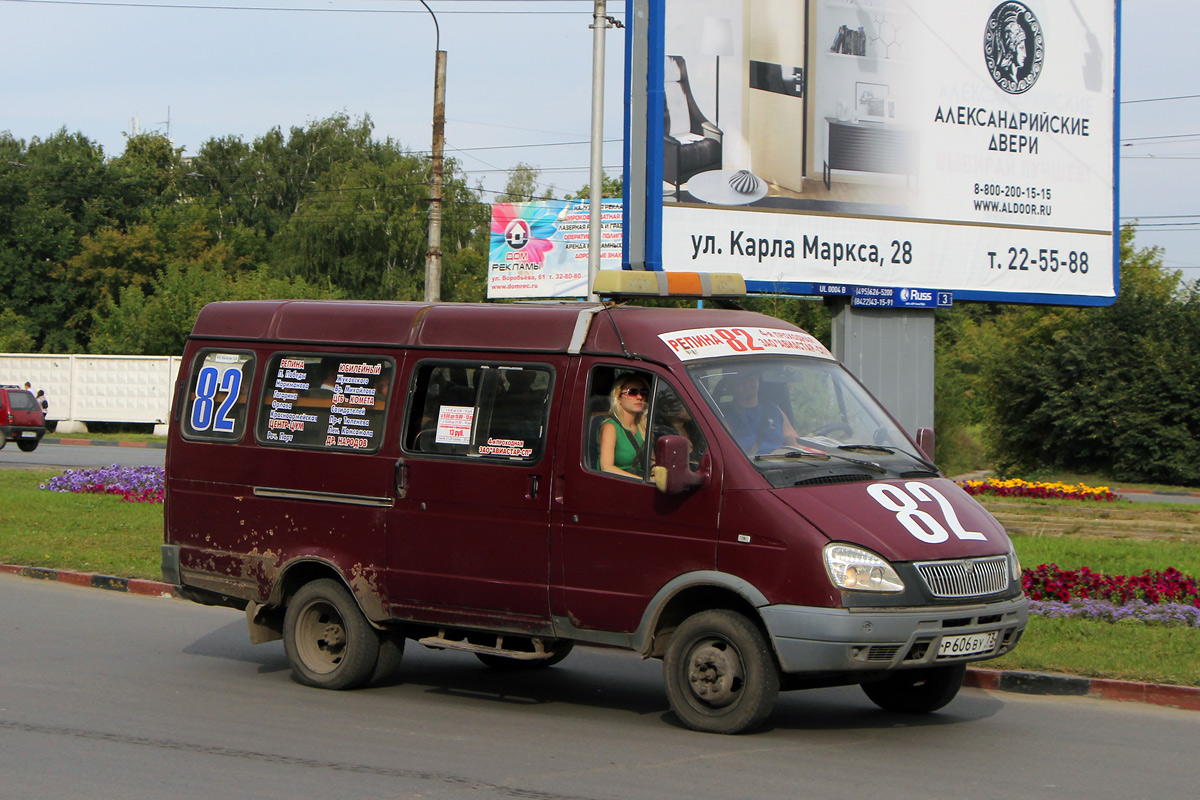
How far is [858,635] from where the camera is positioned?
6.73m

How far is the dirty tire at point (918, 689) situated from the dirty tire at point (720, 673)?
115cm

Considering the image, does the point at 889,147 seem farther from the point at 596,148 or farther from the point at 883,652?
the point at 883,652

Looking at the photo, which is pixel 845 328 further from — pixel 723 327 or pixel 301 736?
pixel 301 736

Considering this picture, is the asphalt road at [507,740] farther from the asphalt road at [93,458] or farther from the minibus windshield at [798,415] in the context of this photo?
the asphalt road at [93,458]

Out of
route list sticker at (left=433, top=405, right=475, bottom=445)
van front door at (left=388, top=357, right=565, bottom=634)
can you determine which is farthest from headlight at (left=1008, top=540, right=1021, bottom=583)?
route list sticker at (left=433, top=405, right=475, bottom=445)

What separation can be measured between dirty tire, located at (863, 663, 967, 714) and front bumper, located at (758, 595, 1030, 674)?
954mm

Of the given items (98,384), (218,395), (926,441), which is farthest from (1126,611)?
(98,384)

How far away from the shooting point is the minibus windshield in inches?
291

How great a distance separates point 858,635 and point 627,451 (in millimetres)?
1666

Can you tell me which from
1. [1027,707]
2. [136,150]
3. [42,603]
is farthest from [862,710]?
[136,150]

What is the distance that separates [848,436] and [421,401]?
2.59 metres

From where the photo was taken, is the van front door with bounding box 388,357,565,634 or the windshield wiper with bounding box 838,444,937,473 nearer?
the windshield wiper with bounding box 838,444,937,473

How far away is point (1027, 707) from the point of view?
8359 millimetres

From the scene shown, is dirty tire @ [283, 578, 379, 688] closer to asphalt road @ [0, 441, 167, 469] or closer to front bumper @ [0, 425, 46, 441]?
asphalt road @ [0, 441, 167, 469]
